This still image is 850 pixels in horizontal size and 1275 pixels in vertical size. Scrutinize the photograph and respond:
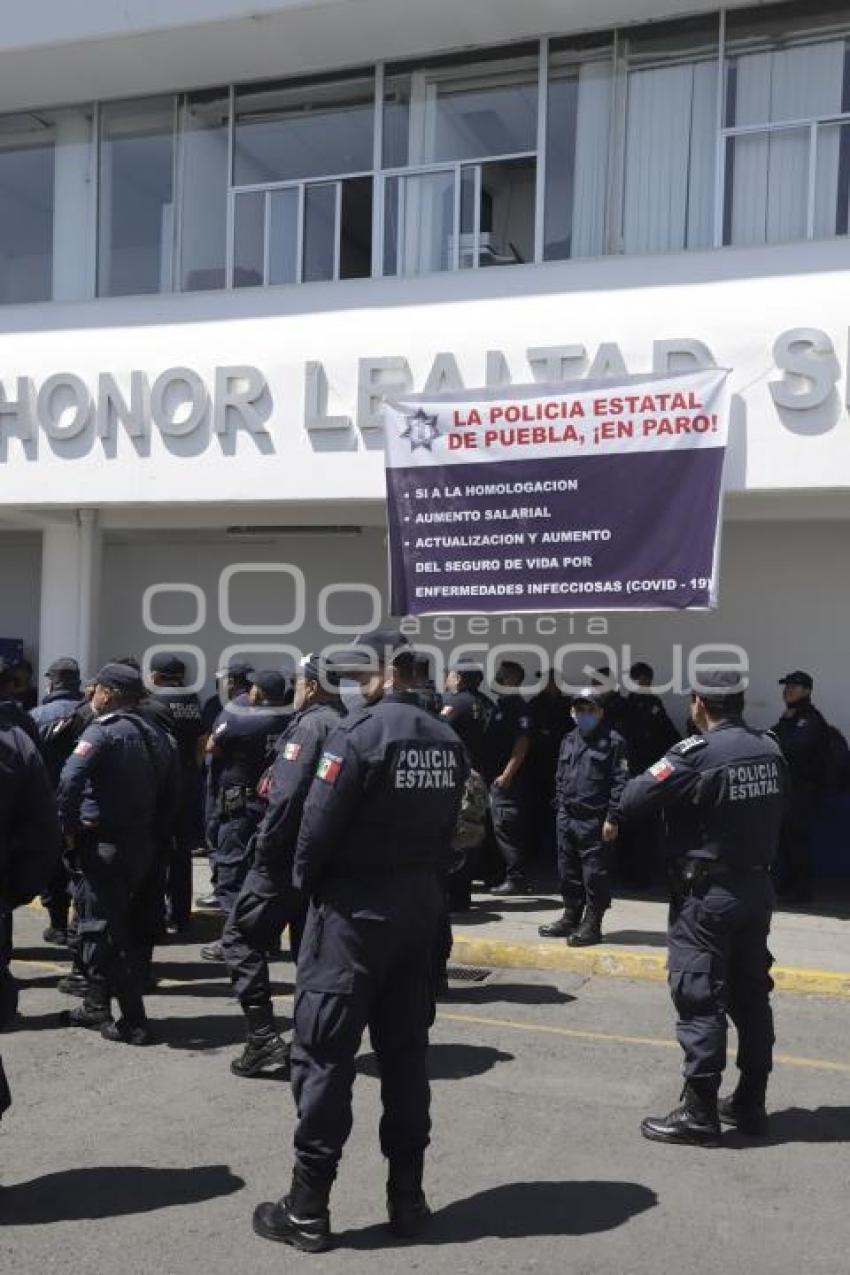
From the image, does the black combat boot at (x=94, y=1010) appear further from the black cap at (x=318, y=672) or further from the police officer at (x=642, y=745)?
the police officer at (x=642, y=745)

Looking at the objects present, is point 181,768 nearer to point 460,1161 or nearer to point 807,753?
point 460,1161

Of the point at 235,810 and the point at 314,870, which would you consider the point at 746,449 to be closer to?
the point at 235,810

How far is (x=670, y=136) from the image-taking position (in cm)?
1056

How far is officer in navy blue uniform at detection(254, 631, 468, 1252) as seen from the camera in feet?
13.2

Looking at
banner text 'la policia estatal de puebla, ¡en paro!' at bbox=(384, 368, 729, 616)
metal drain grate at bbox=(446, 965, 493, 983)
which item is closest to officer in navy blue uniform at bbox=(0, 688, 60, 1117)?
metal drain grate at bbox=(446, 965, 493, 983)

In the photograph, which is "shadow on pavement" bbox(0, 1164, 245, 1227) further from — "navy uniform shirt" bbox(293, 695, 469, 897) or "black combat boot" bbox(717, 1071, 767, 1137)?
"black combat boot" bbox(717, 1071, 767, 1137)

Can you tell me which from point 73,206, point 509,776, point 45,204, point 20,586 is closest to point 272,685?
point 509,776

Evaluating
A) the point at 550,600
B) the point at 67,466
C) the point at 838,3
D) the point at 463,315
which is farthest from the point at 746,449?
the point at 67,466

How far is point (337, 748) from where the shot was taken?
415 centimetres

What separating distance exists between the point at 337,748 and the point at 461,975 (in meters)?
4.26

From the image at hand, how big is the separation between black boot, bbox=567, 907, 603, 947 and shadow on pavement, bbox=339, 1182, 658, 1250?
3.85 m

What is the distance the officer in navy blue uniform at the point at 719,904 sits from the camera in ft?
16.3

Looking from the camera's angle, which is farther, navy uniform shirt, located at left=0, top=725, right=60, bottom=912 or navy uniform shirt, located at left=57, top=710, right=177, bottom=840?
navy uniform shirt, located at left=57, top=710, right=177, bottom=840

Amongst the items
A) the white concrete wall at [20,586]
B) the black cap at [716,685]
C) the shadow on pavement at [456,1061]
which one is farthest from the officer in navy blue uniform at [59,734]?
the white concrete wall at [20,586]
